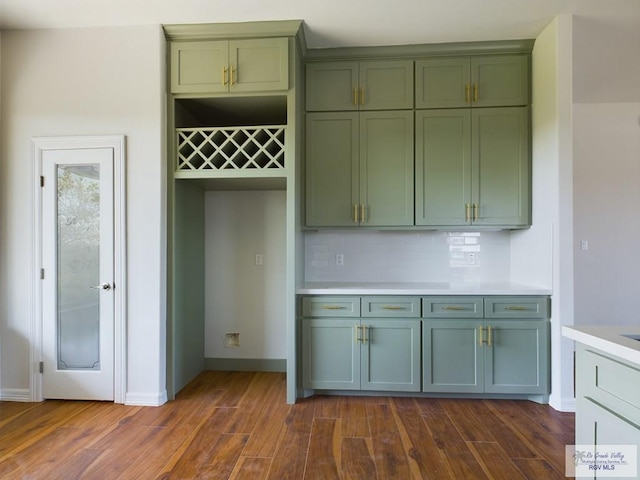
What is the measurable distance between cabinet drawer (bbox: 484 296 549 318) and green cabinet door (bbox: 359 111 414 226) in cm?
90

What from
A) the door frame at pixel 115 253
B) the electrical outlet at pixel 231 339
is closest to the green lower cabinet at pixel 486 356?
the electrical outlet at pixel 231 339

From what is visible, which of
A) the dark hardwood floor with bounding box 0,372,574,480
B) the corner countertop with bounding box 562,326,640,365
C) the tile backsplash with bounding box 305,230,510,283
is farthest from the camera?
the tile backsplash with bounding box 305,230,510,283

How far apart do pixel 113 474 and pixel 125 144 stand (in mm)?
2174

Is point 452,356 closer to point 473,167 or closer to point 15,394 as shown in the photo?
point 473,167

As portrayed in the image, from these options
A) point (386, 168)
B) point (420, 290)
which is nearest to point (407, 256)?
point (420, 290)

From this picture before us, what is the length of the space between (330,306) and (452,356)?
3.34 feet

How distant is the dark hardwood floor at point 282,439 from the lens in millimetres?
1858

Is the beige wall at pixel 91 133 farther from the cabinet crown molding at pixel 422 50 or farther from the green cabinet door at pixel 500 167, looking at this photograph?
the green cabinet door at pixel 500 167

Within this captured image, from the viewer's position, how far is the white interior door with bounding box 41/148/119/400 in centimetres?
264

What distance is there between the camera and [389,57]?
2.89 metres

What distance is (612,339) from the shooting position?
1190 mm

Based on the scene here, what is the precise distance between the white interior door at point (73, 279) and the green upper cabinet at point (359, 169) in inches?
66.1

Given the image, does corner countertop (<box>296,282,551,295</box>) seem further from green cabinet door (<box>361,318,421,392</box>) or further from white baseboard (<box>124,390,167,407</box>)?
white baseboard (<box>124,390,167,407</box>)

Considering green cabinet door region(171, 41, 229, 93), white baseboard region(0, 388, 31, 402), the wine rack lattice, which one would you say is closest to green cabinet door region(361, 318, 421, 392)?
the wine rack lattice
